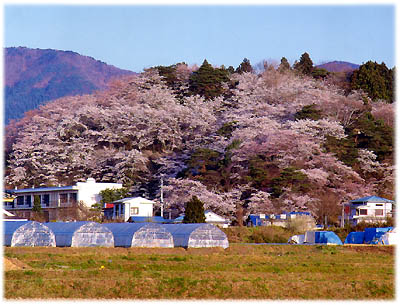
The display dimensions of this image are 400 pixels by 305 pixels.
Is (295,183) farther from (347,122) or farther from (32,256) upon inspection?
(32,256)

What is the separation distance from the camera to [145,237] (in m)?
30.2

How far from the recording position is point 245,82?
→ 185 feet

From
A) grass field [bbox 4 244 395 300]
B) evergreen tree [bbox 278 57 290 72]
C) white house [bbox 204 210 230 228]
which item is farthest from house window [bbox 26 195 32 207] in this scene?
evergreen tree [bbox 278 57 290 72]

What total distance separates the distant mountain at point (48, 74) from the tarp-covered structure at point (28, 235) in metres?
52.7

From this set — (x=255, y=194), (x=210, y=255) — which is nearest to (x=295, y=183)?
(x=255, y=194)

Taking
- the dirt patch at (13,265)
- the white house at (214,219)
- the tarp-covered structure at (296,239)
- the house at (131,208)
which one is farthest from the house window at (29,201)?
the dirt patch at (13,265)

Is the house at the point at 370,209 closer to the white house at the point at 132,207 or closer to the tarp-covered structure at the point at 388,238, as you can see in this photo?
the tarp-covered structure at the point at 388,238

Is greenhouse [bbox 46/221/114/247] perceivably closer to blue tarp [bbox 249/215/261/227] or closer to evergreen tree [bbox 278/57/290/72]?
blue tarp [bbox 249/215/261/227]

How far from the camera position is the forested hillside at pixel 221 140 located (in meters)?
43.1

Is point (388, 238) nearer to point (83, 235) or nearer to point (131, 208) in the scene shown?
point (83, 235)

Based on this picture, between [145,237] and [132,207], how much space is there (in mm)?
13659

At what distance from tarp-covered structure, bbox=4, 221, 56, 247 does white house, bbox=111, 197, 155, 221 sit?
528 inches

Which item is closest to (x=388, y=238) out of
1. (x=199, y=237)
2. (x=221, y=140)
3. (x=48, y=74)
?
(x=199, y=237)

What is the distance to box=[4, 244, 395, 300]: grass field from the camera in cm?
1683
